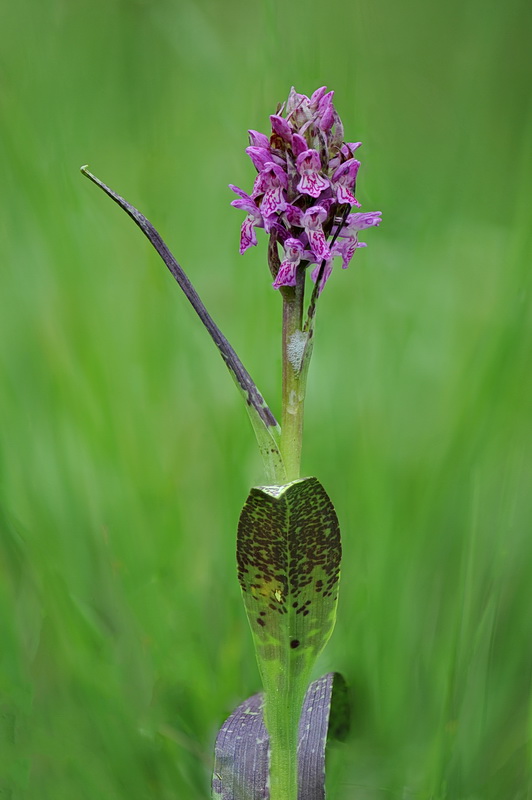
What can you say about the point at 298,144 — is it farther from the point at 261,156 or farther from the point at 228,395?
the point at 228,395

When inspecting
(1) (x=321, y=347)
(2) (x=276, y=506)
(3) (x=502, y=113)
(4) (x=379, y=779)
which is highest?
(3) (x=502, y=113)

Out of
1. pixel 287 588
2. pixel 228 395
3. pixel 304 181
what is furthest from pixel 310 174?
pixel 228 395

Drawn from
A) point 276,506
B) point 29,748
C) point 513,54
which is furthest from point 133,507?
point 513,54

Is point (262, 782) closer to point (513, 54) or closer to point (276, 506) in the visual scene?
point (276, 506)

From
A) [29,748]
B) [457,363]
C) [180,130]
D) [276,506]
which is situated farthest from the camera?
[180,130]

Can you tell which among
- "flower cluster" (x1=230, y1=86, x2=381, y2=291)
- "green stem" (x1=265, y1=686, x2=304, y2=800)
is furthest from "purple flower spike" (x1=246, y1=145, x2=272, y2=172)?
"green stem" (x1=265, y1=686, x2=304, y2=800)

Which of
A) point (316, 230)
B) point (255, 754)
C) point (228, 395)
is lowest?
point (255, 754)
